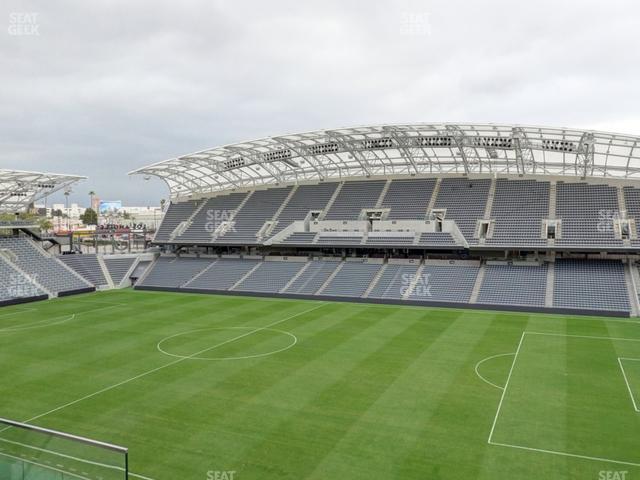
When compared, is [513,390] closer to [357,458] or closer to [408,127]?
[357,458]

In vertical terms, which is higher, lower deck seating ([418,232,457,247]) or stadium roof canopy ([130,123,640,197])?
stadium roof canopy ([130,123,640,197])

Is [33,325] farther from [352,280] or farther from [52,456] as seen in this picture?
[52,456]

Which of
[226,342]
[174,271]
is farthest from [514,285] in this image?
[174,271]

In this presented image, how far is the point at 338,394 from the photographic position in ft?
55.4

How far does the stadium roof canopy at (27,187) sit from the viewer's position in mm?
37719

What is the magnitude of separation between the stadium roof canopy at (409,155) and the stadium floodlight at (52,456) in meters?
29.7

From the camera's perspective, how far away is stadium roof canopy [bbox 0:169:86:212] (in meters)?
37.7

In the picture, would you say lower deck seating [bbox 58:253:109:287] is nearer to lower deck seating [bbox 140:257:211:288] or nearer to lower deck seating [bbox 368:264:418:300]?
lower deck seating [bbox 140:257:211:288]

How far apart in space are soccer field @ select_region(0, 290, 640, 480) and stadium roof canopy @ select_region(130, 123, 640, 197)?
40.9ft

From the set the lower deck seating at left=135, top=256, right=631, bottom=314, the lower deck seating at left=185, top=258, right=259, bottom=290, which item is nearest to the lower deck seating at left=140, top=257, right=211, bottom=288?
the lower deck seating at left=135, top=256, right=631, bottom=314

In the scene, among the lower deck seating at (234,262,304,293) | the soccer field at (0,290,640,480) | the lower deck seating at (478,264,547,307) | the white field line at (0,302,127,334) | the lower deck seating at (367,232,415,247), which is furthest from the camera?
the lower deck seating at (234,262,304,293)

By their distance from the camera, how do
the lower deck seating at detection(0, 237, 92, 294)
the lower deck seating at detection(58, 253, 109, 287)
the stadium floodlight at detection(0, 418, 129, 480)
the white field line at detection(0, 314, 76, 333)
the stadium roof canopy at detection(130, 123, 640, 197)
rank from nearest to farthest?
the stadium floodlight at detection(0, 418, 129, 480)
the white field line at detection(0, 314, 76, 333)
the stadium roof canopy at detection(130, 123, 640, 197)
the lower deck seating at detection(0, 237, 92, 294)
the lower deck seating at detection(58, 253, 109, 287)

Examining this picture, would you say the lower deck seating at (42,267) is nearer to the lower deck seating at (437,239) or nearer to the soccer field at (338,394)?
the soccer field at (338,394)

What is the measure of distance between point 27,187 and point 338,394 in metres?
35.1
